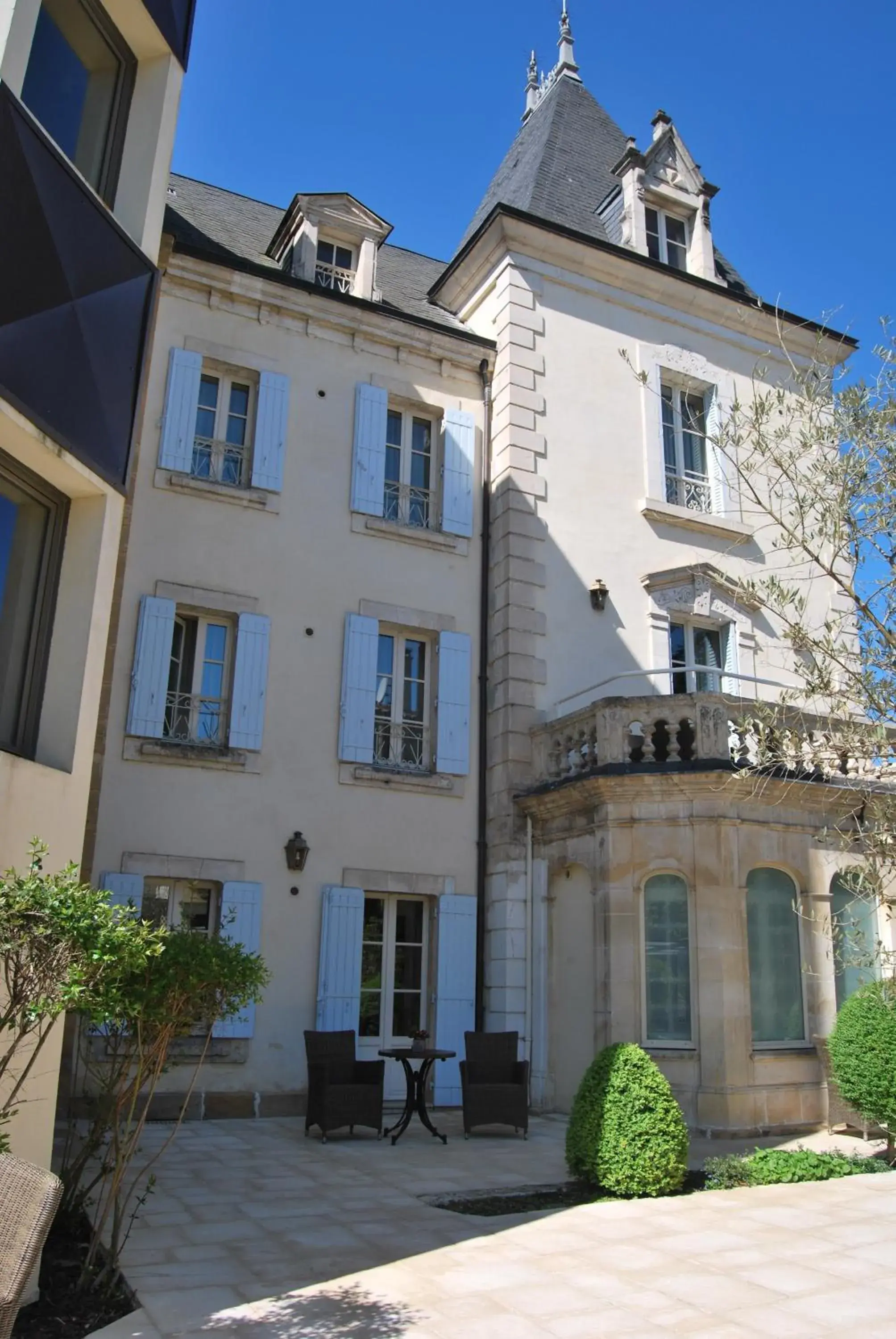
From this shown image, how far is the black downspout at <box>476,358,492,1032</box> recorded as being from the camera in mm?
11445

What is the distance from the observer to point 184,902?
10.3 meters

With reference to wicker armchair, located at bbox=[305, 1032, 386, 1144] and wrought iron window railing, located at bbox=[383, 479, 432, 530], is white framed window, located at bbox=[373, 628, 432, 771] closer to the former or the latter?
wrought iron window railing, located at bbox=[383, 479, 432, 530]

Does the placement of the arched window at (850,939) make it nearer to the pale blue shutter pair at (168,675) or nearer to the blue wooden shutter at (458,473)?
the blue wooden shutter at (458,473)

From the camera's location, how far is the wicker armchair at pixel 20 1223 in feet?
10.9

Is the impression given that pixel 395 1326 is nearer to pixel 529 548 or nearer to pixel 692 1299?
pixel 692 1299

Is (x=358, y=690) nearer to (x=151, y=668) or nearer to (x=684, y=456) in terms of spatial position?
(x=151, y=668)

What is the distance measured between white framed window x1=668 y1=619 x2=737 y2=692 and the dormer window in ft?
19.6

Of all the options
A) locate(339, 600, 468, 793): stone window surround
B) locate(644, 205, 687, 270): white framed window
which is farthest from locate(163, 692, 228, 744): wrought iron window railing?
locate(644, 205, 687, 270): white framed window

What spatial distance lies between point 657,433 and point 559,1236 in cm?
1034

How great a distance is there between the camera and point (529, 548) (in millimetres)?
12344

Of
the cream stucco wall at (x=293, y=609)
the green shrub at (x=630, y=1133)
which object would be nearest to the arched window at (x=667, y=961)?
the cream stucco wall at (x=293, y=609)

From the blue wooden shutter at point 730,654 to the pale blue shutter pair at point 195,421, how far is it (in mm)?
6035

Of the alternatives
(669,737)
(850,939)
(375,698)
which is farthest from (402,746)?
(850,939)

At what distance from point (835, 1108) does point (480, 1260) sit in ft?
18.1
